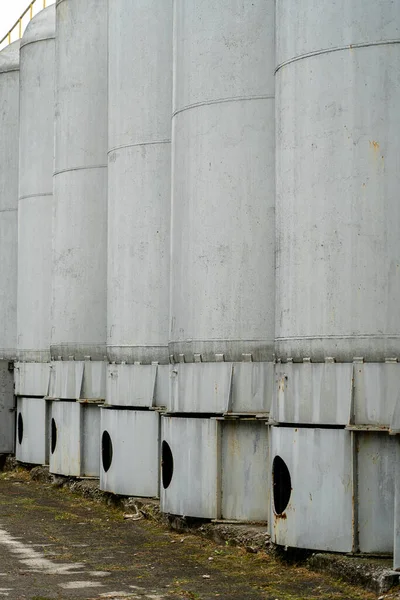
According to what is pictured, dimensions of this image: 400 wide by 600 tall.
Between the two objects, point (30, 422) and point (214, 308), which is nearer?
point (214, 308)

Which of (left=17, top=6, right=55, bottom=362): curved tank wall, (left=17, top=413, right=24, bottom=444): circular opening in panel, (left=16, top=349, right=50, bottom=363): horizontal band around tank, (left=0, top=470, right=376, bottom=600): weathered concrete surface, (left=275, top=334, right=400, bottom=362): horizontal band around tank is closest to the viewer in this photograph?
(left=0, top=470, right=376, bottom=600): weathered concrete surface

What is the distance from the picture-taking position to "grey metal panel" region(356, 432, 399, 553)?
11719mm

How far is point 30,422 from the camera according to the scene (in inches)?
940

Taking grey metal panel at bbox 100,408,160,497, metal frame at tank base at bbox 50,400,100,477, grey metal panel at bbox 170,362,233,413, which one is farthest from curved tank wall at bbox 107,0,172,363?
metal frame at tank base at bbox 50,400,100,477

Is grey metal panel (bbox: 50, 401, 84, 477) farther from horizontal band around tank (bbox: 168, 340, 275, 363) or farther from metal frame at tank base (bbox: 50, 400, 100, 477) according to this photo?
horizontal band around tank (bbox: 168, 340, 275, 363)

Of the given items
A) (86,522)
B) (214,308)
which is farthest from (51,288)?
(214,308)

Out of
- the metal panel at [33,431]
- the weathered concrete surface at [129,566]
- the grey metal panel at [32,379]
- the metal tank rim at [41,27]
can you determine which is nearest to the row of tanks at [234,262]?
the weathered concrete surface at [129,566]

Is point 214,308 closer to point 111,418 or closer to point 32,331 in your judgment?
point 111,418

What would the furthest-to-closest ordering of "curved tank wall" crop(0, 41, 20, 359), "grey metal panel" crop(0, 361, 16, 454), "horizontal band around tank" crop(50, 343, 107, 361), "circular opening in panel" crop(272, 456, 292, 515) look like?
"curved tank wall" crop(0, 41, 20, 359)
"grey metal panel" crop(0, 361, 16, 454)
"horizontal band around tank" crop(50, 343, 107, 361)
"circular opening in panel" crop(272, 456, 292, 515)

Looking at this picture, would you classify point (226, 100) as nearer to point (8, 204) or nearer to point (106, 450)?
point (106, 450)

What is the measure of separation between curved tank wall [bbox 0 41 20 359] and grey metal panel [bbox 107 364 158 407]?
31.3 feet

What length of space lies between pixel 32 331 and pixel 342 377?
13101mm

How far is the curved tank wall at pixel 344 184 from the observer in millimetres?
11914

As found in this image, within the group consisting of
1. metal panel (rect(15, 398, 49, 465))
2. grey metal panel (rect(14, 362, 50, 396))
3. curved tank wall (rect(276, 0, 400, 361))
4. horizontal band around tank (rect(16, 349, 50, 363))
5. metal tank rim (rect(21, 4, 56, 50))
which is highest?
metal tank rim (rect(21, 4, 56, 50))
